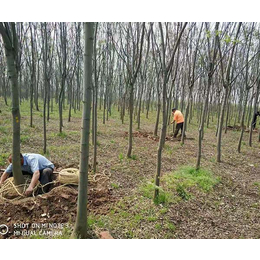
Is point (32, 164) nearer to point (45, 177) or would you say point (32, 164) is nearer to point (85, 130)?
point (45, 177)

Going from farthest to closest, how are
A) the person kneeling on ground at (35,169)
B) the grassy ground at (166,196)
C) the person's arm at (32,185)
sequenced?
the person kneeling on ground at (35,169), the person's arm at (32,185), the grassy ground at (166,196)

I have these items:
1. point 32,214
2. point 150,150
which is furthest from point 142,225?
point 150,150

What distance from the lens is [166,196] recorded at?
12.6 feet

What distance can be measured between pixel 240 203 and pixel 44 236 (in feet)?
12.9

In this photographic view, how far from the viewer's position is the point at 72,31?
348 inches

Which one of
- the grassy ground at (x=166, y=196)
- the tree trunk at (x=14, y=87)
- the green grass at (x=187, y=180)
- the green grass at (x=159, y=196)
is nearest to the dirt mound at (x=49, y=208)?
the grassy ground at (x=166, y=196)

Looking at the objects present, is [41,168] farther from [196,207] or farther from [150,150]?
[150,150]

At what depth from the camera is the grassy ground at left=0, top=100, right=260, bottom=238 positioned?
308 cm

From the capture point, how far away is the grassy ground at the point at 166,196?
121 inches

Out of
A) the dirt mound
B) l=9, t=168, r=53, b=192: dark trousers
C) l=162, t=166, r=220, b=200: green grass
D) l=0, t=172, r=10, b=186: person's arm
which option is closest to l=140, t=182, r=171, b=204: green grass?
l=162, t=166, r=220, b=200: green grass

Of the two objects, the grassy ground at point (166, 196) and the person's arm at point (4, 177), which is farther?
the person's arm at point (4, 177)

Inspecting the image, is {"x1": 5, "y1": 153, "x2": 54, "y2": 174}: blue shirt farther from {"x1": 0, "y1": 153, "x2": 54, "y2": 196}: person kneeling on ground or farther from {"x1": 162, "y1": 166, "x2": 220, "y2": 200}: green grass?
{"x1": 162, "y1": 166, "x2": 220, "y2": 200}: green grass

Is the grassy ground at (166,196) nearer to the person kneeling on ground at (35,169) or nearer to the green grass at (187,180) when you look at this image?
the green grass at (187,180)

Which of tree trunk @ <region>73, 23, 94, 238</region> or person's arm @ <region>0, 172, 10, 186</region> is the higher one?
tree trunk @ <region>73, 23, 94, 238</region>
